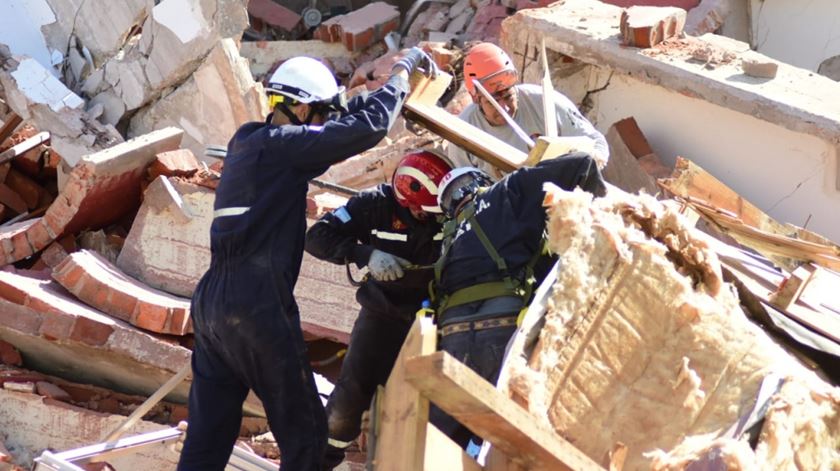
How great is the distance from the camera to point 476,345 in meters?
4.33

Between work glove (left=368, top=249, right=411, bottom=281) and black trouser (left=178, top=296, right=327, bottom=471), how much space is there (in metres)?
0.44

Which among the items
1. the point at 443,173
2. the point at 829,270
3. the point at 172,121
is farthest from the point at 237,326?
the point at 172,121

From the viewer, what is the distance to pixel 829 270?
185 inches

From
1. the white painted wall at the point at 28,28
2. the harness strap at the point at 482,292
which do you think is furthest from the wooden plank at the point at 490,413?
the white painted wall at the point at 28,28

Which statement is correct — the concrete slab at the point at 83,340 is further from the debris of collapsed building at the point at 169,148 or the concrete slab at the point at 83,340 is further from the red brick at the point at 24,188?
the red brick at the point at 24,188

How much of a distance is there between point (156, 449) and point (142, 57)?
12.1ft

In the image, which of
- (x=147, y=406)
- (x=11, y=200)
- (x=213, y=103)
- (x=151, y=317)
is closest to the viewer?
(x=147, y=406)

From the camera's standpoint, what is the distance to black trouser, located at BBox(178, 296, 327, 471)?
4578 millimetres

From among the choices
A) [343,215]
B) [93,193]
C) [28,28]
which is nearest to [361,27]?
[28,28]

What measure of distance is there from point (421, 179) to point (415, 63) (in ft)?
1.65

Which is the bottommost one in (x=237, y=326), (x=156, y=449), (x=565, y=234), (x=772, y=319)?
(x=156, y=449)

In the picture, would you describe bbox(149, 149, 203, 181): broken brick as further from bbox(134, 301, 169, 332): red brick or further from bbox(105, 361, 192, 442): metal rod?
bbox(105, 361, 192, 442): metal rod

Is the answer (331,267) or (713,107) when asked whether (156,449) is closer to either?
(331,267)

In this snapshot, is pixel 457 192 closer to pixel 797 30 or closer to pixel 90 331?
pixel 90 331
